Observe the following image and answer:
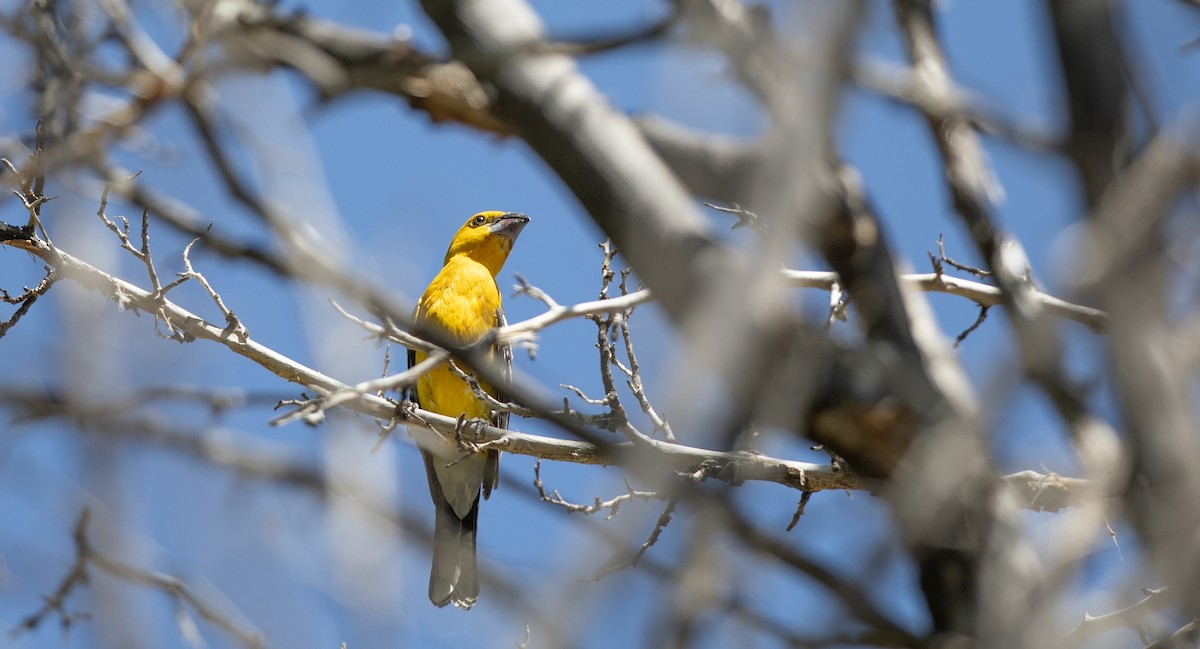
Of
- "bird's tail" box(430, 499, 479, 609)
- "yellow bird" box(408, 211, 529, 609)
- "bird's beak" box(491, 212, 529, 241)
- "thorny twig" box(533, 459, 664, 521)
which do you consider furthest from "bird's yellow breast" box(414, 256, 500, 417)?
"thorny twig" box(533, 459, 664, 521)

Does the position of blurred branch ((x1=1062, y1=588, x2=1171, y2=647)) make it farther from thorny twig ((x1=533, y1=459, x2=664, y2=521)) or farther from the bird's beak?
the bird's beak

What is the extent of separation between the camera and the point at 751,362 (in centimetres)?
197

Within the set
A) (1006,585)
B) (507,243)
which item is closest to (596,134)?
(1006,585)

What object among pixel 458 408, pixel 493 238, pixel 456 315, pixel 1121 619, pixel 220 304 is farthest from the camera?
pixel 493 238

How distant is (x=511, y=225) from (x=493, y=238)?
163 mm

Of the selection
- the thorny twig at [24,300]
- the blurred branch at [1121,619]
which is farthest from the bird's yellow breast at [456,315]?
the blurred branch at [1121,619]

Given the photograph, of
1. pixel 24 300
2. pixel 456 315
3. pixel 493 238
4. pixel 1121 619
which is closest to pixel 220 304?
pixel 24 300

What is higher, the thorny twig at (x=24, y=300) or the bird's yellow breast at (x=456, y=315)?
the thorny twig at (x=24, y=300)

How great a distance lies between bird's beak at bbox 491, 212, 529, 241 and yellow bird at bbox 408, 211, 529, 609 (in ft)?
0.44

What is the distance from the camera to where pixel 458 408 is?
6.52 meters

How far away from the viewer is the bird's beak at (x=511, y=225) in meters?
7.87

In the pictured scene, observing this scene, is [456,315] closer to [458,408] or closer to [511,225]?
[458,408]

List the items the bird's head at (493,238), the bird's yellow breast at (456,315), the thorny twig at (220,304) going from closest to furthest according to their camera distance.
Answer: the thorny twig at (220,304), the bird's yellow breast at (456,315), the bird's head at (493,238)

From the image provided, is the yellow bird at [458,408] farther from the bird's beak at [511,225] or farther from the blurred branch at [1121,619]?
the blurred branch at [1121,619]
